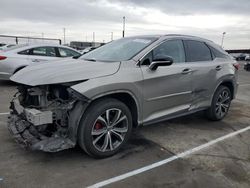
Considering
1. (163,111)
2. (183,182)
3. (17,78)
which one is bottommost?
(183,182)

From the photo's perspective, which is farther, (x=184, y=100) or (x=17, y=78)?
(x=184, y=100)

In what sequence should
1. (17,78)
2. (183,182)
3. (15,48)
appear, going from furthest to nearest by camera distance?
(15,48), (17,78), (183,182)

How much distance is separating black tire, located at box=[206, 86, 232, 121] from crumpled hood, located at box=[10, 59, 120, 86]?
2.54 meters

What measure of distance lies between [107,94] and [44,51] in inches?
243

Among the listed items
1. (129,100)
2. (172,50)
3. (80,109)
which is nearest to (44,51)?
(172,50)

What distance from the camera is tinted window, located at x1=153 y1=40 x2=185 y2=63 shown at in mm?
4062

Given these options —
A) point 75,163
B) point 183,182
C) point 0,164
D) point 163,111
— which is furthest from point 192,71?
point 0,164

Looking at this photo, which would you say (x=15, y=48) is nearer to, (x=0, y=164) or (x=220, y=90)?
(x=0, y=164)

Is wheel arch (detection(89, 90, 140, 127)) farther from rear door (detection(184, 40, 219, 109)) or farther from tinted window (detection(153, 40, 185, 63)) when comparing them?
rear door (detection(184, 40, 219, 109))

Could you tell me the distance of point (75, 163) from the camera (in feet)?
10.9

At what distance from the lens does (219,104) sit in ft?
17.4

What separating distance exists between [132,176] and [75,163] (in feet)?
2.61

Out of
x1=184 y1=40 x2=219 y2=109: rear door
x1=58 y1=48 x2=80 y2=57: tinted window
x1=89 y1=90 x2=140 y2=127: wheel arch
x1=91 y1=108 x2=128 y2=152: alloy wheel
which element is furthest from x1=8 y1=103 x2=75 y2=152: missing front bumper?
x1=58 y1=48 x2=80 y2=57: tinted window

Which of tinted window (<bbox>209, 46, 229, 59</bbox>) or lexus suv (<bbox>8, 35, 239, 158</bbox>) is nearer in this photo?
lexus suv (<bbox>8, 35, 239, 158</bbox>)
